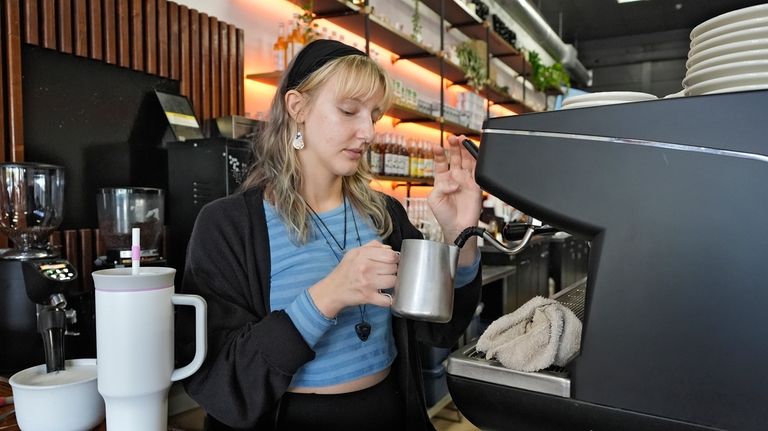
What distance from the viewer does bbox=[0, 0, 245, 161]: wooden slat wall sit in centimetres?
182

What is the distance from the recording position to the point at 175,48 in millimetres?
2408

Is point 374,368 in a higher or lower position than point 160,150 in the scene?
lower

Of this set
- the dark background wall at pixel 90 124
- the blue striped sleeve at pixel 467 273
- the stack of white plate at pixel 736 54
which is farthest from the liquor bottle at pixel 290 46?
the stack of white plate at pixel 736 54

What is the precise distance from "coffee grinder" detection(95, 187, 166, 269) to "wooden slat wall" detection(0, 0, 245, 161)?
0.32m

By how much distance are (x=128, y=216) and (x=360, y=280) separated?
1425mm

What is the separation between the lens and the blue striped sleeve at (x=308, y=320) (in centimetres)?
95

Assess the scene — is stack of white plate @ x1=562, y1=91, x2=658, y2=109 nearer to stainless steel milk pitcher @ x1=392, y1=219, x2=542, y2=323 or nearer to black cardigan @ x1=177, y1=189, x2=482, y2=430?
stainless steel milk pitcher @ x1=392, y1=219, x2=542, y2=323

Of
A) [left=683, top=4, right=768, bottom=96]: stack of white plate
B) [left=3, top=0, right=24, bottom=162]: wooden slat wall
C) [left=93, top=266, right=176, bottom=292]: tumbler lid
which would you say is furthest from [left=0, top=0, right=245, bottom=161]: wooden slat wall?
[left=683, top=4, right=768, bottom=96]: stack of white plate

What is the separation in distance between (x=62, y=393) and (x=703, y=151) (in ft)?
3.23

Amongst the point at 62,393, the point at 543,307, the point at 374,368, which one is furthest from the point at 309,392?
the point at 543,307

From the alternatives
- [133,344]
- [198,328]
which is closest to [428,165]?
[198,328]

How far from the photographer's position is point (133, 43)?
223 cm

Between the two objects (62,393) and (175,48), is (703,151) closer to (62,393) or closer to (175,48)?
(62,393)

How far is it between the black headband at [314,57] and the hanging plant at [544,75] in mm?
5830
